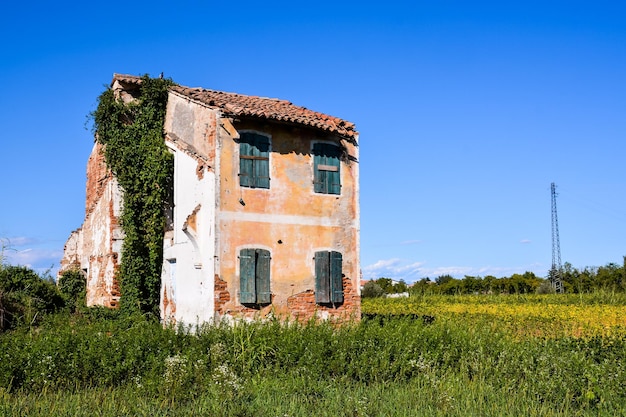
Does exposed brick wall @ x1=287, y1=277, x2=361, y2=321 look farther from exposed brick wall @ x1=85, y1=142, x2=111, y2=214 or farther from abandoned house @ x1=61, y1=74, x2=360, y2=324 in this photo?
exposed brick wall @ x1=85, y1=142, x2=111, y2=214

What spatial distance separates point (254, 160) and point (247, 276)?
3170 mm

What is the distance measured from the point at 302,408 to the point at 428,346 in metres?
5.39

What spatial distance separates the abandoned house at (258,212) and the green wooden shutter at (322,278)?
0.03 m

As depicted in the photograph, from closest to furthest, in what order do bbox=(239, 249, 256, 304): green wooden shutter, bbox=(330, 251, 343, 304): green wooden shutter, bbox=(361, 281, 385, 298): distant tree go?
bbox=(239, 249, 256, 304): green wooden shutter → bbox=(330, 251, 343, 304): green wooden shutter → bbox=(361, 281, 385, 298): distant tree

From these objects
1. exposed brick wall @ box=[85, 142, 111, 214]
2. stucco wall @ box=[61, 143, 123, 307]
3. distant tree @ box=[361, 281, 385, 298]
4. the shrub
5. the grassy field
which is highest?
exposed brick wall @ box=[85, 142, 111, 214]

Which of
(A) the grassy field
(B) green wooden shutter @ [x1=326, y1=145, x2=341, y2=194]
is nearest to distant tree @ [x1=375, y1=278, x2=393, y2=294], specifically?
(B) green wooden shutter @ [x1=326, y1=145, x2=341, y2=194]

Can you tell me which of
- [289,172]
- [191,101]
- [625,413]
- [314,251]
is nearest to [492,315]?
[314,251]

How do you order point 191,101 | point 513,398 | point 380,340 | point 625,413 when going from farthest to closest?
1. point 191,101
2. point 380,340
3. point 513,398
4. point 625,413

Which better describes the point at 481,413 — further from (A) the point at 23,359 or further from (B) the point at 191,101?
(B) the point at 191,101

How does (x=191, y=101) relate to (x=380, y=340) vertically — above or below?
above

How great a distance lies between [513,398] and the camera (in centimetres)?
995

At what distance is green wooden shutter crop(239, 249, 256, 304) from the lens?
677 inches

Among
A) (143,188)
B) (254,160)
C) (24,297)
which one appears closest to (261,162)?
(254,160)

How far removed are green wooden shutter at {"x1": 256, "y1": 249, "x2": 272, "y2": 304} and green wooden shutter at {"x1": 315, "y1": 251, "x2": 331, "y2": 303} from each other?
4.99 feet
